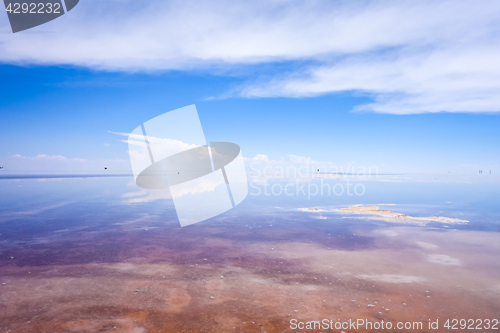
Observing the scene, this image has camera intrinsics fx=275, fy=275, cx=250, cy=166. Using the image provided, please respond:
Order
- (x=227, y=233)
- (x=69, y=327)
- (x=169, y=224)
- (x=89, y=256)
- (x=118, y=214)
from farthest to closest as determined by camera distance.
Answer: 1. (x=118, y=214)
2. (x=169, y=224)
3. (x=227, y=233)
4. (x=89, y=256)
5. (x=69, y=327)

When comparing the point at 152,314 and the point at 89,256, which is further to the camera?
the point at 89,256

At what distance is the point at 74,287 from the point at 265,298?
176 inches

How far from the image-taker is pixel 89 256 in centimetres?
855

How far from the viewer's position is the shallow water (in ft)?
17.8

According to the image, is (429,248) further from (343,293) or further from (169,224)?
(169,224)

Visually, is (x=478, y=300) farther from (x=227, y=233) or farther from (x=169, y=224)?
(x=169, y=224)

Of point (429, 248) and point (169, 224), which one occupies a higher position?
point (169, 224)

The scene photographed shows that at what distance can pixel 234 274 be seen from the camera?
7387 millimetres

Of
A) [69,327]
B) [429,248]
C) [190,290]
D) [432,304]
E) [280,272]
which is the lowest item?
[429,248]

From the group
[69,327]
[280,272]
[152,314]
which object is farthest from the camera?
[280,272]

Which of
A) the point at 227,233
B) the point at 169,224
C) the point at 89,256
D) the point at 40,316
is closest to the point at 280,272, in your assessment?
the point at 227,233

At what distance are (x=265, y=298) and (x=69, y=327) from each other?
12.3 feet

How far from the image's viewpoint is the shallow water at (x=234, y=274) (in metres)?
5.42

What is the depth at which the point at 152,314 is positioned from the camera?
5.43m
